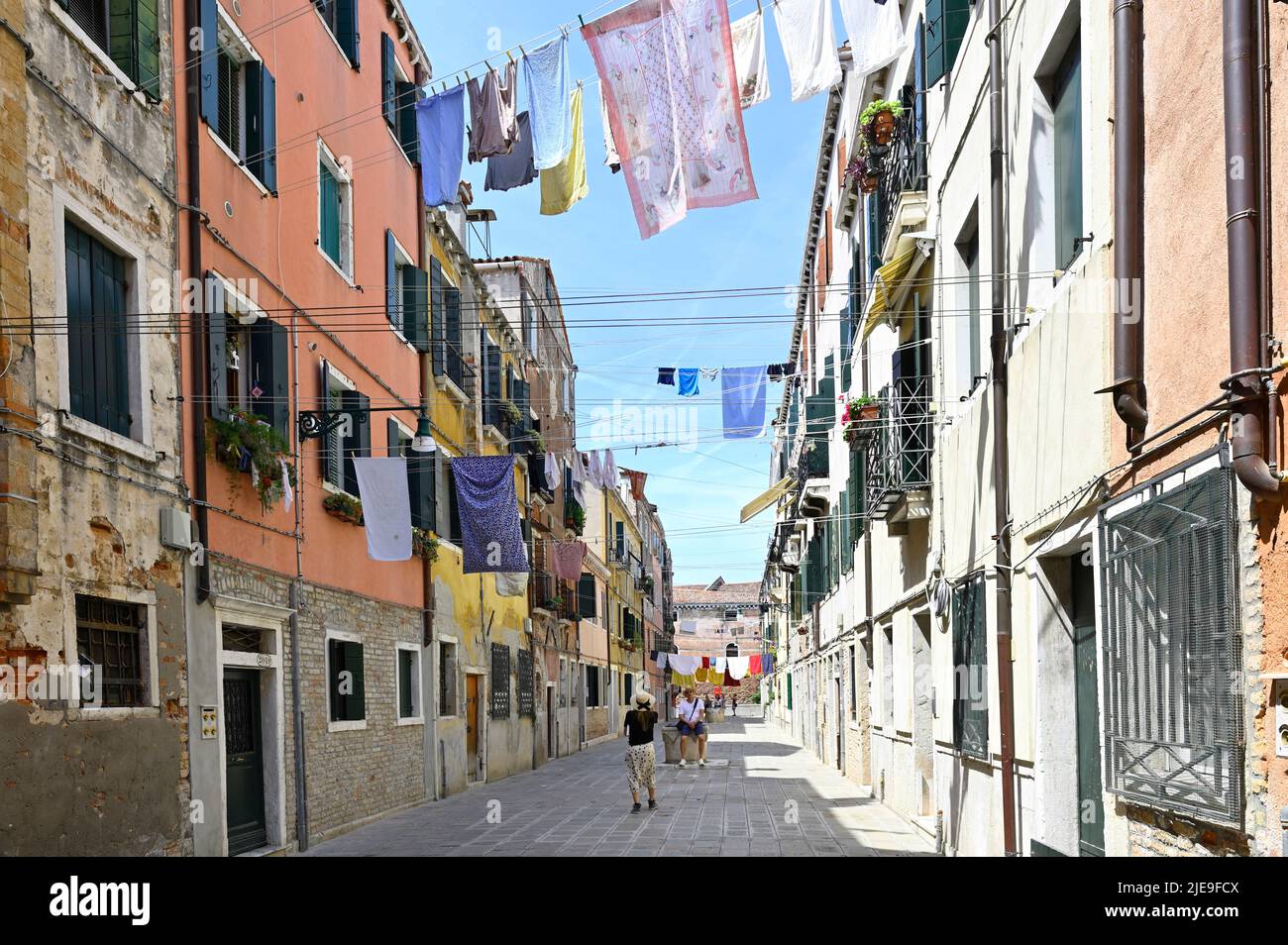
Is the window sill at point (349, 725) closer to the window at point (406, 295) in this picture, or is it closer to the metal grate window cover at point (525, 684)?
the window at point (406, 295)

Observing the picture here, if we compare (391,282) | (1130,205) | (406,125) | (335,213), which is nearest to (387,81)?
(406,125)

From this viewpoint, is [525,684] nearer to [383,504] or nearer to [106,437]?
[383,504]

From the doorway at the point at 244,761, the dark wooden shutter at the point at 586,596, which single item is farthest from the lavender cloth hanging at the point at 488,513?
the dark wooden shutter at the point at 586,596

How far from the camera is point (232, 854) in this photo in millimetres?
11008

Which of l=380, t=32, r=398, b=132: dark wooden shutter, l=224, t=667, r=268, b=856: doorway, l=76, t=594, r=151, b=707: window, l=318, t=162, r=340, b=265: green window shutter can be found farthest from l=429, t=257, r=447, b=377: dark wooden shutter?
l=76, t=594, r=151, b=707: window

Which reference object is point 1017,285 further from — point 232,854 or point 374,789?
point 374,789

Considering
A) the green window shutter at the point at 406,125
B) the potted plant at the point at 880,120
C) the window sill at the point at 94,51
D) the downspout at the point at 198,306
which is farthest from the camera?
the green window shutter at the point at 406,125

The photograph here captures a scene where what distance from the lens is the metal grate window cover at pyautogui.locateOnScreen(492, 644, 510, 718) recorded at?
922 inches

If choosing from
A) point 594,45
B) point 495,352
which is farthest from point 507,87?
point 495,352

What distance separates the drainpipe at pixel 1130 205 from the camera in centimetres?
625

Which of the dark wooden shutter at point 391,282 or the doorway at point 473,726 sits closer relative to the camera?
the dark wooden shutter at point 391,282

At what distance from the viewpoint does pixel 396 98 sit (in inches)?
698

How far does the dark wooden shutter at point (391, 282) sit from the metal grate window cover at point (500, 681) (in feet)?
26.8

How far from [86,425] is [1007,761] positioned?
6900mm
